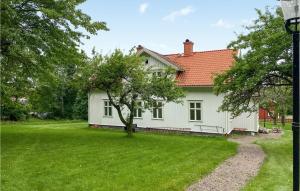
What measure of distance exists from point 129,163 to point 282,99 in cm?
1796

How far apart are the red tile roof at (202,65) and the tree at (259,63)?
8193 mm

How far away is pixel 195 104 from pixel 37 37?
47.5 feet

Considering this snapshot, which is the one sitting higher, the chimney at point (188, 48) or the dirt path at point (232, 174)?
the chimney at point (188, 48)

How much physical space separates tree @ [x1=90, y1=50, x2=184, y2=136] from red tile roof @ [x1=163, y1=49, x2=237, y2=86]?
5607 mm

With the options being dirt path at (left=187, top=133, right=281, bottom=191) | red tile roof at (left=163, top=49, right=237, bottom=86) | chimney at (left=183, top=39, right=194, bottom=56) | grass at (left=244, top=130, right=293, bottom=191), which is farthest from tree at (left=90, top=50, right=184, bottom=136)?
chimney at (left=183, top=39, right=194, bottom=56)

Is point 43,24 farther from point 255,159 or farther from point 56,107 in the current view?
point 56,107

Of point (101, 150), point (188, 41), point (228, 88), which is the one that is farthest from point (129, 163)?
point (188, 41)

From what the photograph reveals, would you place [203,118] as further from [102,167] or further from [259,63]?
[102,167]

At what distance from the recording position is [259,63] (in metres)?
16.7

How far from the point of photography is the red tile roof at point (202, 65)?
2764 centimetres

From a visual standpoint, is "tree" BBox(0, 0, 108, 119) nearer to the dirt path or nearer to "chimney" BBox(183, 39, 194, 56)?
the dirt path

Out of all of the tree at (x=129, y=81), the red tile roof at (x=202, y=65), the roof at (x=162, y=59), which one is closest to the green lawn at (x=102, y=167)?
the tree at (x=129, y=81)

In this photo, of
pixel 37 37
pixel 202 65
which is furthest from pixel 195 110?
pixel 37 37

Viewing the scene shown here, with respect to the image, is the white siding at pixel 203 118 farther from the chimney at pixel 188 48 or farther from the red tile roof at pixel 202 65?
the chimney at pixel 188 48
